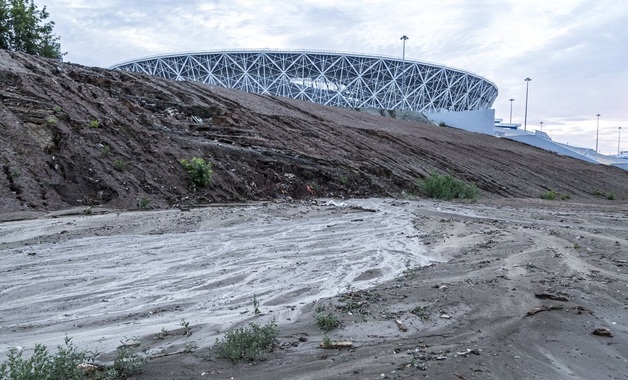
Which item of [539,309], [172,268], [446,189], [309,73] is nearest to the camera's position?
[539,309]

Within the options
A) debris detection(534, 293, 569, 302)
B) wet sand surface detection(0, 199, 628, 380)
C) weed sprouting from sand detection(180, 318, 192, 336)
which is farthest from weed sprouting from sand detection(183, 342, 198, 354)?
debris detection(534, 293, 569, 302)

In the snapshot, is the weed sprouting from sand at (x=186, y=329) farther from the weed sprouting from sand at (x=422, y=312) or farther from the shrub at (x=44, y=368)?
the weed sprouting from sand at (x=422, y=312)

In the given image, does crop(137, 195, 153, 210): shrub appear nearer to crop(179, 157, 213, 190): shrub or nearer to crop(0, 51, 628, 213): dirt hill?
crop(0, 51, 628, 213): dirt hill

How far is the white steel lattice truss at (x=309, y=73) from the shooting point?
239 feet

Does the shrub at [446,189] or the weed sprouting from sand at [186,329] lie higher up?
the weed sprouting from sand at [186,329]

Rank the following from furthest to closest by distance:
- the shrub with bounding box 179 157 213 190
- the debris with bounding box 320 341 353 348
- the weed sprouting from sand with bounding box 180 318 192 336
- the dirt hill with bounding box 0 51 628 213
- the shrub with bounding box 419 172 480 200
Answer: the shrub with bounding box 419 172 480 200
the shrub with bounding box 179 157 213 190
the dirt hill with bounding box 0 51 628 213
the weed sprouting from sand with bounding box 180 318 192 336
the debris with bounding box 320 341 353 348

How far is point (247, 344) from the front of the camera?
14.0 ft

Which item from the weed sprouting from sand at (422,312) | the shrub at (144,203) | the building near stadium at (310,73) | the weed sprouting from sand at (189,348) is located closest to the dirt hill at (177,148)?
the shrub at (144,203)

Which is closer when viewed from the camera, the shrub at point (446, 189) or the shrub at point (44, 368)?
the shrub at point (44, 368)

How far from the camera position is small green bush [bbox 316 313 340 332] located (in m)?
4.86

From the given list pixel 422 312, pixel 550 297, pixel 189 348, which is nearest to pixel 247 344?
pixel 189 348

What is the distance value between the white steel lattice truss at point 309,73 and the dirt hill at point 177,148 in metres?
40.2

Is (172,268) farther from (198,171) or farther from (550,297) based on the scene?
(198,171)

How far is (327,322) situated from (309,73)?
72.3m
